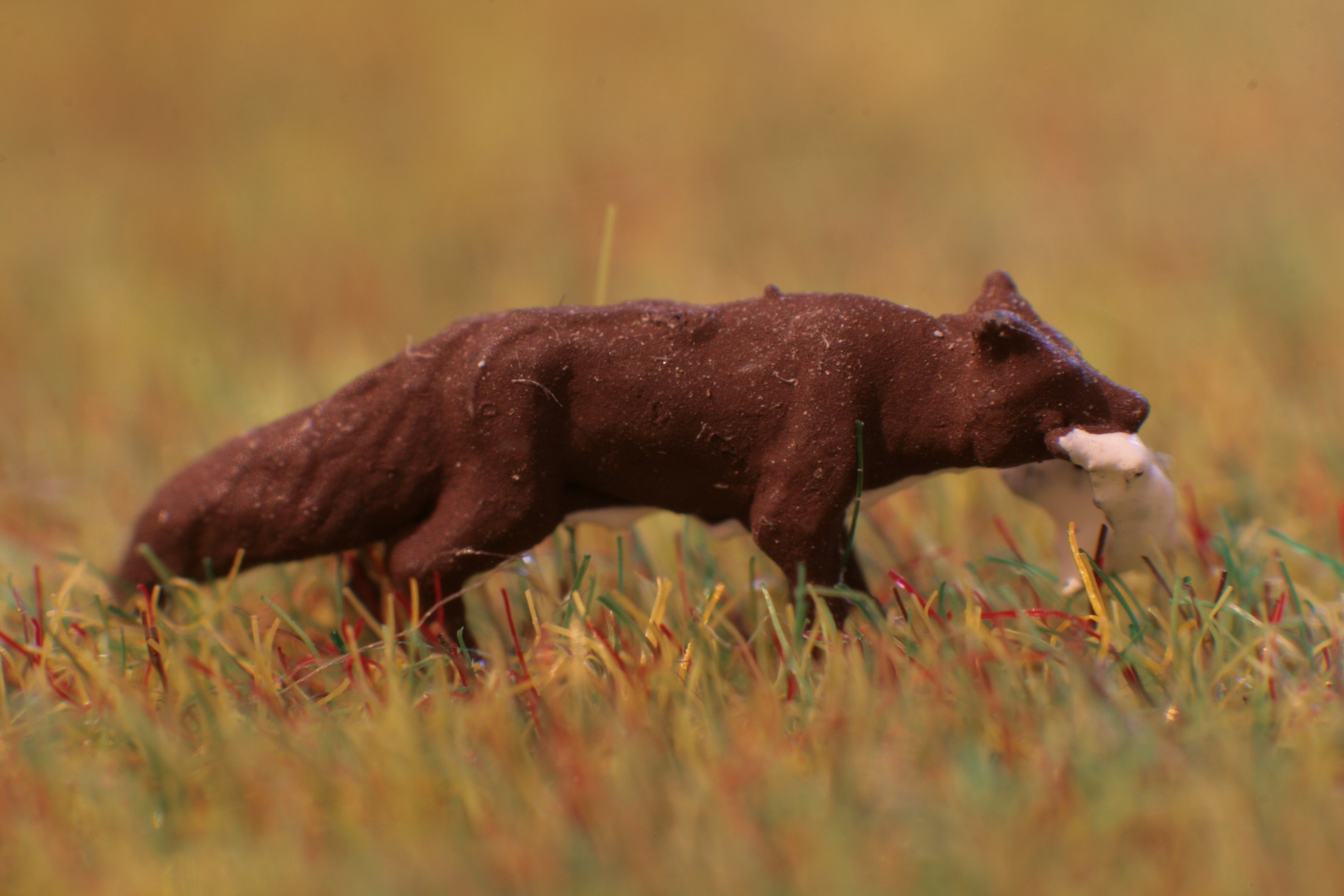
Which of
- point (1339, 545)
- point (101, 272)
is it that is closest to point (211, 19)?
point (101, 272)

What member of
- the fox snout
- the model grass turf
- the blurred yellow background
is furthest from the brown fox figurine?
the blurred yellow background

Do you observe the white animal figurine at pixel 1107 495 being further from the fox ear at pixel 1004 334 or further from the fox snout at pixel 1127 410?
the fox ear at pixel 1004 334

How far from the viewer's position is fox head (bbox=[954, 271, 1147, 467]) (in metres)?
1.77

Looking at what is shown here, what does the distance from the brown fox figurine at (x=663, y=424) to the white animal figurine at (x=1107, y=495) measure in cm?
6

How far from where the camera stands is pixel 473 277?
14.7 ft

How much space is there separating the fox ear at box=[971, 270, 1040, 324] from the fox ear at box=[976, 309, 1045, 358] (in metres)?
0.15

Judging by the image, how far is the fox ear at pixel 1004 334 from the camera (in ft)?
5.73

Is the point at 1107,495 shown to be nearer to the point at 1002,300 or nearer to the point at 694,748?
the point at 1002,300

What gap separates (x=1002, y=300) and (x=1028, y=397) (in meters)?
0.26

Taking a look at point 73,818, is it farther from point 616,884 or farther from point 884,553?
point 884,553

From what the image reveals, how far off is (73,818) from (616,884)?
0.83 m

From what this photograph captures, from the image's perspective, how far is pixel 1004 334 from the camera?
1.76 metres

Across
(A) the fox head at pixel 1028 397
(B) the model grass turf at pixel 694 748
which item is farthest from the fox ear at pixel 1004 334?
(B) the model grass turf at pixel 694 748

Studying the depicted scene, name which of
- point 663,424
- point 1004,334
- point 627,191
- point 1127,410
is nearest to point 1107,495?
point 1127,410
